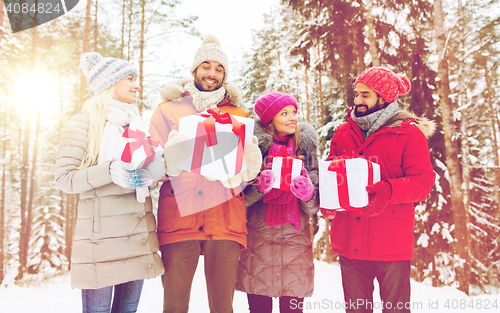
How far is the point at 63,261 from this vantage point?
1515 centimetres

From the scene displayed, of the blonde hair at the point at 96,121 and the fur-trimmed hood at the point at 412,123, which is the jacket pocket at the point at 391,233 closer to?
the fur-trimmed hood at the point at 412,123

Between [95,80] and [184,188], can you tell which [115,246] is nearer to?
[184,188]

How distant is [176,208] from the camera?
2.38 meters

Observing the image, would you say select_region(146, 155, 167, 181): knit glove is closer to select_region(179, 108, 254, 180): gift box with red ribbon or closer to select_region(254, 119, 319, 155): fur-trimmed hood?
select_region(179, 108, 254, 180): gift box with red ribbon

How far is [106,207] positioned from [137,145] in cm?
57

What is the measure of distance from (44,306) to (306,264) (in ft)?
20.9

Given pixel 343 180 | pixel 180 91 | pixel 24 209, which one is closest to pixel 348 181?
pixel 343 180

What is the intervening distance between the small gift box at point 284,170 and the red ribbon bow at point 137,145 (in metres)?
0.96

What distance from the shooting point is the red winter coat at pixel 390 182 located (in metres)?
2.43

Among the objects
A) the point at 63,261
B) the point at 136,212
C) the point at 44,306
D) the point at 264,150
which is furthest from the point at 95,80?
the point at 63,261

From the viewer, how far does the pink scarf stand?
8.76 feet

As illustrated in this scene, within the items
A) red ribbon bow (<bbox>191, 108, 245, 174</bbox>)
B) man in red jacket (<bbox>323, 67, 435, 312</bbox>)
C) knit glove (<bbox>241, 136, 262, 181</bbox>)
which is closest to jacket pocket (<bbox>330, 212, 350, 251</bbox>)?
man in red jacket (<bbox>323, 67, 435, 312</bbox>)

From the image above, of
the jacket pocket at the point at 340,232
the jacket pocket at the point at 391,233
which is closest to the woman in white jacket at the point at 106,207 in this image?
the jacket pocket at the point at 340,232

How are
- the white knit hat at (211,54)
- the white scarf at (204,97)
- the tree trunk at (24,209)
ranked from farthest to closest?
the tree trunk at (24,209) → the white knit hat at (211,54) → the white scarf at (204,97)
